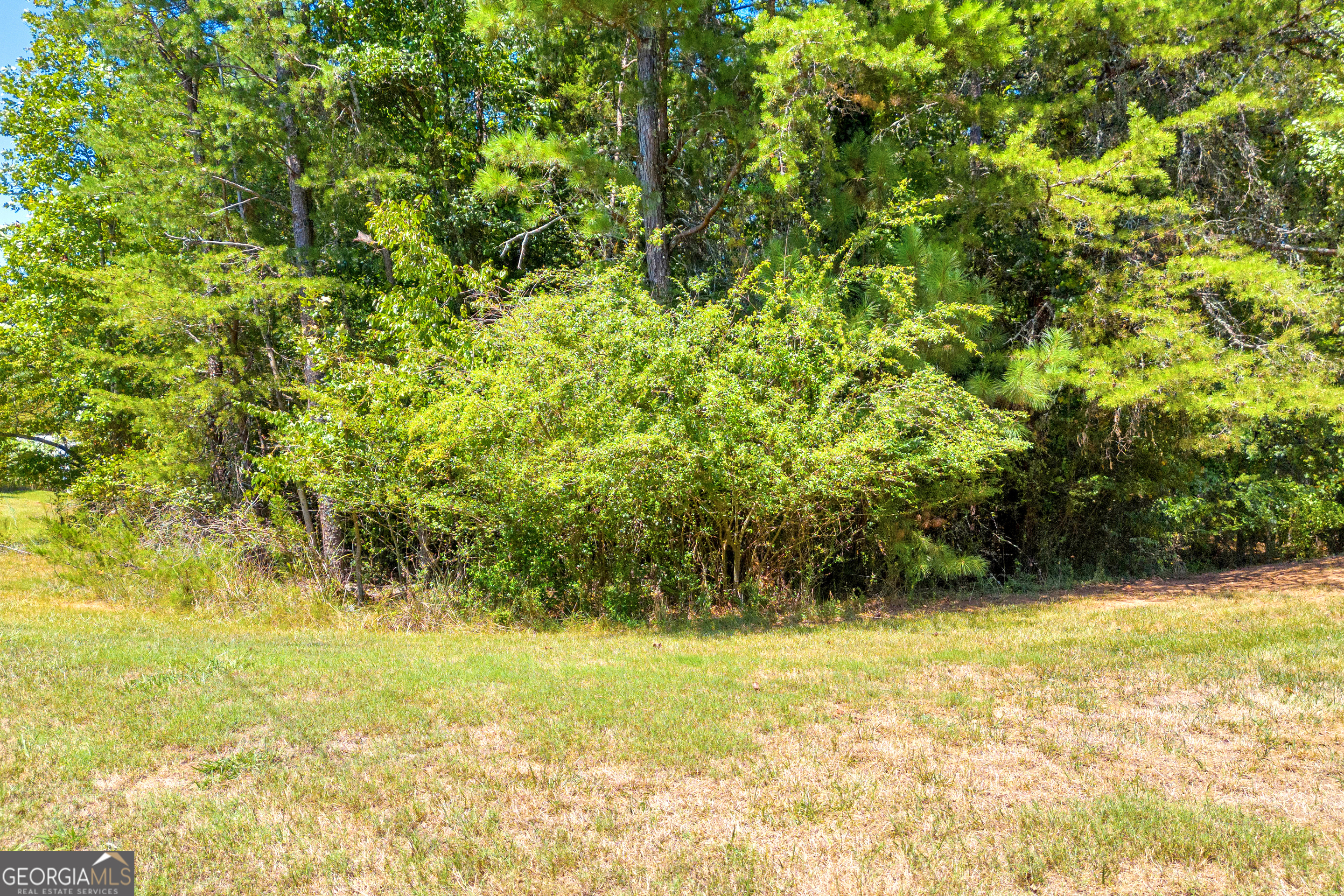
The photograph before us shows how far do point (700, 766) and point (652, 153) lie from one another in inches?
374

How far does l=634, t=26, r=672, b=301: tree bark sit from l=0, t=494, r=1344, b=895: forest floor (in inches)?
242

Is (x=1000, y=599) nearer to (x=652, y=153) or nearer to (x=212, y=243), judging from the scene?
(x=652, y=153)

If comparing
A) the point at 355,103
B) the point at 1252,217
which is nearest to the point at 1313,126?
the point at 1252,217

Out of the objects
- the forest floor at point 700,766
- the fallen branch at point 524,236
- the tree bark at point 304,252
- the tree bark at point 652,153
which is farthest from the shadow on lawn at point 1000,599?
the fallen branch at point 524,236

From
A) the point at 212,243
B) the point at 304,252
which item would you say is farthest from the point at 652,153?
the point at 212,243

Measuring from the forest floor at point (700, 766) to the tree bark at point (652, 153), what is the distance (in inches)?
242

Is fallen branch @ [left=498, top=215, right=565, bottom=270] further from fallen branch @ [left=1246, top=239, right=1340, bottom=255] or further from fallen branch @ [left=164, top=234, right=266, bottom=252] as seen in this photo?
fallen branch @ [left=1246, top=239, right=1340, bottom=255]

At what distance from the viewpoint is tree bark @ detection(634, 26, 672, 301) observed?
11242 mm

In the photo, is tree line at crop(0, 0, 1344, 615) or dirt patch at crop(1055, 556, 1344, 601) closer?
tree line at crop(0, 0, 1344, 615)

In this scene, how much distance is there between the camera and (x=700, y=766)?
4.20 metres

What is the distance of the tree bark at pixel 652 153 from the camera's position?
36.9ft

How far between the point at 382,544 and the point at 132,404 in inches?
218

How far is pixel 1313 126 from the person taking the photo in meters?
10.1

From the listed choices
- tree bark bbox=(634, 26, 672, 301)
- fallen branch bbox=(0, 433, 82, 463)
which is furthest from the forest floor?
fallen branch bbox=(0, 433, 82, 463)
